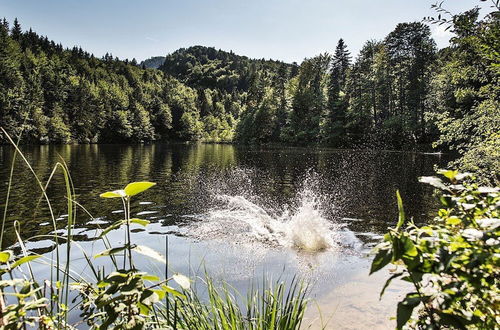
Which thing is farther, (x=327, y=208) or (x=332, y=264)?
(x=327, y=208)

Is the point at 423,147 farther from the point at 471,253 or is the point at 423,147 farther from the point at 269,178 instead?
the point at 471,253

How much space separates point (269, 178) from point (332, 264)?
56.1ft

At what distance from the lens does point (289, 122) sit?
76625mm

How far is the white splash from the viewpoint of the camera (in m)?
10.3

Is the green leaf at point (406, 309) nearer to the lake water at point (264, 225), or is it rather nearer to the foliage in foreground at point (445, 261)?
the foliage in foreground at point (445, 261)

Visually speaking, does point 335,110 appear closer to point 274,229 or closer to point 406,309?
point 274,229

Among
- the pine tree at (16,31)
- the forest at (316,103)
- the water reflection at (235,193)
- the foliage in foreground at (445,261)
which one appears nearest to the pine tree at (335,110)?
the forest at (316,103)

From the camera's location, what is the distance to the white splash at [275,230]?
10289mm

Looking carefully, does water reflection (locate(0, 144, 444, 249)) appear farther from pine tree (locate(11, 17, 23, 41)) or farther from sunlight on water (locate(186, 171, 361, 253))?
pine tree (locate(11, 17, 23, 41))

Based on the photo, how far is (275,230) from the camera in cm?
1159

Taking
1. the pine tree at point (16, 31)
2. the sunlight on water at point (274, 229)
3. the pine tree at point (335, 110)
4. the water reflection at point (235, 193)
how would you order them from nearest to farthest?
the sunlight on water at point (274, 229) → the water reflection at point (235, 193) → the pine tree at point (335, 110) → the pine tree at point (16, 31)

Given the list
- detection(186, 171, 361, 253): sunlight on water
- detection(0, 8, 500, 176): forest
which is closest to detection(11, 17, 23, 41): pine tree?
detection(0, 8, 500, 176): forest

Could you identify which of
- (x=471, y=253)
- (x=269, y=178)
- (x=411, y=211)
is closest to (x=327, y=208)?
(x=411, y=211)

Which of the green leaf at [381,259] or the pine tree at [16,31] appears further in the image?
the pine tree at [16,31]
